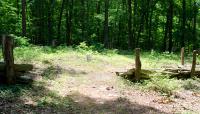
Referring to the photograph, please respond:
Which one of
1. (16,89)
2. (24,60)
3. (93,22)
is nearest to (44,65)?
(24,60)

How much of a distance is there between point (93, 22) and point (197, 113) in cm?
3803

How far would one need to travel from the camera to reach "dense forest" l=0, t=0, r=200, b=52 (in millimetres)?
41750

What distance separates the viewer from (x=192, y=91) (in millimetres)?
15500

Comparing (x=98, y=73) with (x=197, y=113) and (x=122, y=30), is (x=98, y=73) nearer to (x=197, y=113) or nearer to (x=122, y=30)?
(x=197, y=113)

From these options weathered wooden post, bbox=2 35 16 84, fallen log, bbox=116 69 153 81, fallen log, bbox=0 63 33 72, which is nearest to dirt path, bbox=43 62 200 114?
fallen log, bbox=116 69 153 81

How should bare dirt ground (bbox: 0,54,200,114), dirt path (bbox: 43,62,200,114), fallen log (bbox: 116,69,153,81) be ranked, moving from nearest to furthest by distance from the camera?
bare dirt ground (bbox: 0,54,200,114) → dirt path (bbox: 43,62,200,114) → fallen log (bbox: 116,69,153,81)

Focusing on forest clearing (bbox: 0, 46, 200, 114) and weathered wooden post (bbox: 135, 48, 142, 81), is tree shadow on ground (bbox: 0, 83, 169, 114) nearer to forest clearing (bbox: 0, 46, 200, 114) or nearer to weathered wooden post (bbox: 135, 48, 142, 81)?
forest clearing (bbox: 0, 46, 200, 114)

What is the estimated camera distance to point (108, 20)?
42.7 metres

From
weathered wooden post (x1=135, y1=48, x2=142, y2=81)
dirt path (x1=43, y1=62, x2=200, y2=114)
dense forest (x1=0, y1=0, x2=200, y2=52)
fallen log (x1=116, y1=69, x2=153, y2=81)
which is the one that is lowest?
dirt path (x1=43, y1=62, x2=200, y2=114)

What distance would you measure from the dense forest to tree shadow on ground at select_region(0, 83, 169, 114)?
83.5 ft

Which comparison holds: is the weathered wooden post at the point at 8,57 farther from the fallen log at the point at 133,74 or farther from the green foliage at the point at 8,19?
the green foliage at the point at 8,19

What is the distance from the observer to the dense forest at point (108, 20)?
137ft

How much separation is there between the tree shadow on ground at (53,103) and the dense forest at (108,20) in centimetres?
2545

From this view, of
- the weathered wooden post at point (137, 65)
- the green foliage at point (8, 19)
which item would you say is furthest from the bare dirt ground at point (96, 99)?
the green foliage at point (8, 19)
